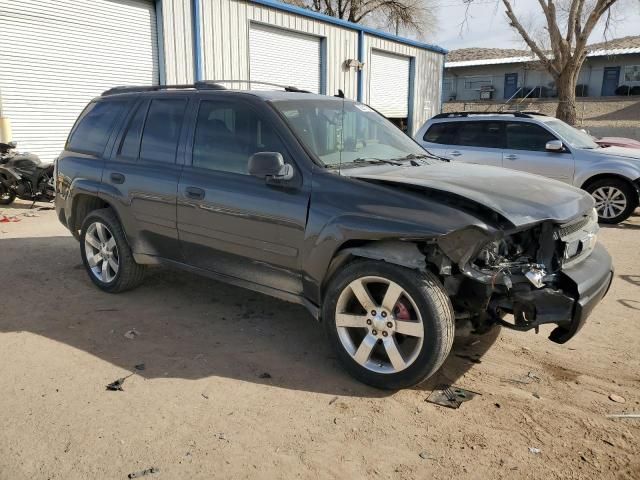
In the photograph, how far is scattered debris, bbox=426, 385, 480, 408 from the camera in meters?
3.36

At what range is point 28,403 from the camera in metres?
3.36

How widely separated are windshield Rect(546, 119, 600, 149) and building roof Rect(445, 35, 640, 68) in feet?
74.0

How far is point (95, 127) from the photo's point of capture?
5312 mm

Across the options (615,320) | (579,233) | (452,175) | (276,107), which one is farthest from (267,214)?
(615,320)

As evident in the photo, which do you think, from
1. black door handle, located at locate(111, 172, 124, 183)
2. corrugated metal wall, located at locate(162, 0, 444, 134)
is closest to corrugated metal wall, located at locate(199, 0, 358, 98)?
corrugated metal wall, located at locate(162, 0, 444, 134)

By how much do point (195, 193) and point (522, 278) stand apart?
2.47 m

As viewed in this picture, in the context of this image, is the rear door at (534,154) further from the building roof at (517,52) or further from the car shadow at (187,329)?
the building roof at (517,52)

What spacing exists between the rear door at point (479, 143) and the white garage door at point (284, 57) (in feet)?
22.5

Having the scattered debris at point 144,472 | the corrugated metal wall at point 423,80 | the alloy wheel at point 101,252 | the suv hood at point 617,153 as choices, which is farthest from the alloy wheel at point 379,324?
the corrugated metal wall at point 423,80

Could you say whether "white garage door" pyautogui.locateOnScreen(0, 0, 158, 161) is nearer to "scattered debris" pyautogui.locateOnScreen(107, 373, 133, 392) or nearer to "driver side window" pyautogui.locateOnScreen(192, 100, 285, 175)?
"driver side window" pyautogui.locateOnScreen(192, 100, 285, 175)

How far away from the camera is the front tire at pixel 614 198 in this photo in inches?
344

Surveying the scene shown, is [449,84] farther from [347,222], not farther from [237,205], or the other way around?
[347,222]

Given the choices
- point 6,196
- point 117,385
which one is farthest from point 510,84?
point 117,385

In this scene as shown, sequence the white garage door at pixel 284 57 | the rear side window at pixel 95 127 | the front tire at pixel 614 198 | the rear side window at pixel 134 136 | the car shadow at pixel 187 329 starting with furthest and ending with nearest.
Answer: the white garage door at pixel 284 57
the front tire at pixel 614 198
the rear side window at pixel 95 127
the rear side window at pixel 134 136
the car shadow at pixel 187 329
